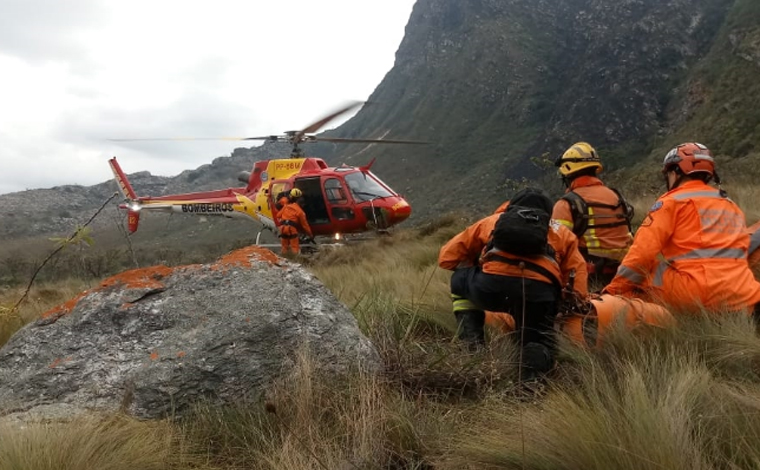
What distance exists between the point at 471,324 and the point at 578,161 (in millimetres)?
2014

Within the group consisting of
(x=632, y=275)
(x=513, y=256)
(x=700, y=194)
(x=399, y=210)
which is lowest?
(x=399, y=210)

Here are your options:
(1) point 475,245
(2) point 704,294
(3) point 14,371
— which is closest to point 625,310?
(2) point 704,294

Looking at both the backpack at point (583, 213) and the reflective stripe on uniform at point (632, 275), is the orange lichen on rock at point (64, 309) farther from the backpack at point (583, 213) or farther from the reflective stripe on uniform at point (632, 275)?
the backpack at point (583, 213)

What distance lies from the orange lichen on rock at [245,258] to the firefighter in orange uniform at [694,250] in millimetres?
2223

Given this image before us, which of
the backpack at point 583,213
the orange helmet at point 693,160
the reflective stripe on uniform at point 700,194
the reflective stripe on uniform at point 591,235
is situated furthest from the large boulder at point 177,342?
the reflective stripe on uniform at point 591,235

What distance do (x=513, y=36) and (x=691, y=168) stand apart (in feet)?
287

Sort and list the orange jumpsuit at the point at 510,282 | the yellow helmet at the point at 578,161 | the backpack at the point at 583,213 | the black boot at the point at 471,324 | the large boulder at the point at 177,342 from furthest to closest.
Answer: the yellow helmet at the point at 578,161 → the backpack at the point at 583,213 → the black boot at the point at 471,324 → the orange jumpsuit at the point at 510,282 → the large boulder at the point at 177,342

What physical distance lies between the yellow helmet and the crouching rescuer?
1.51m

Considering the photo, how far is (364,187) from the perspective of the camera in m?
11.5

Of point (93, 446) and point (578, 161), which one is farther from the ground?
point (578, 161)

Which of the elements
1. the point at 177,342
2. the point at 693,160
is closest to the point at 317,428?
the point at 177,342

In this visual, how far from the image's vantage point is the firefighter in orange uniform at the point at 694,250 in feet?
10.2

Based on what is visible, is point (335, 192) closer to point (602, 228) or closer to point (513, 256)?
point (602, 228)

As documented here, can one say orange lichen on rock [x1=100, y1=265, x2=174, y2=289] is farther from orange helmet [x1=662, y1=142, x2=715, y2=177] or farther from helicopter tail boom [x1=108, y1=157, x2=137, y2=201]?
helicopter tail boom [x1=108, y1=157, x2=137, y2=201]
